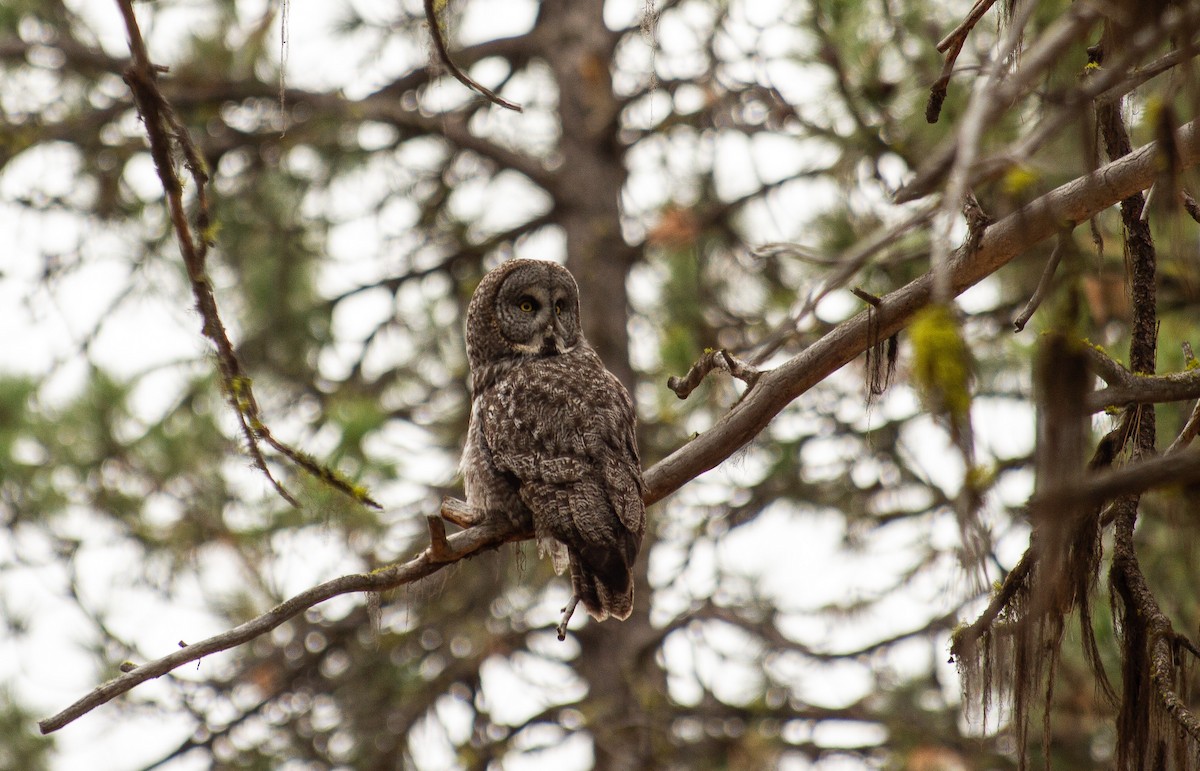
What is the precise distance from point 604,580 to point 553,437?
53cm

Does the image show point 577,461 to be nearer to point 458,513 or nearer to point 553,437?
point 553,437

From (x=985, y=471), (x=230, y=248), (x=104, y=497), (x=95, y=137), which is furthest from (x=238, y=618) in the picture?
(x=985, y=471)

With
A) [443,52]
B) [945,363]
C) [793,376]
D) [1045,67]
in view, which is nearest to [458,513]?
[793,376]

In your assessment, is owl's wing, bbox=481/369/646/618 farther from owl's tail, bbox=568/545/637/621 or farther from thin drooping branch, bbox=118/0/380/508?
thin drooping branch, bbox=118/0/380/508

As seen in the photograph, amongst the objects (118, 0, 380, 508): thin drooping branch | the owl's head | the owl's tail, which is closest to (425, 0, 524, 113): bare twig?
(118, 0, 380, 508): thin drooping branch

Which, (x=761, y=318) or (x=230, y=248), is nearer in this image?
(x=761, y=318)

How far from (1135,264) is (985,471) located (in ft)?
4.77

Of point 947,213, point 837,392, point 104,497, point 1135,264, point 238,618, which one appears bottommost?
point 947,213

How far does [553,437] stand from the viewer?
160 inches

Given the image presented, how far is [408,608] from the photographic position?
3324 millimetres

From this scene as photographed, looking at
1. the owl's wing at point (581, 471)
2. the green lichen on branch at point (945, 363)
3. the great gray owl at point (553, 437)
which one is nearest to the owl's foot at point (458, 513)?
the great gray owl at point (553, 437)

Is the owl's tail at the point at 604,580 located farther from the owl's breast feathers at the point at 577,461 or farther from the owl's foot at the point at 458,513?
the owl's foot at the point at 458,513

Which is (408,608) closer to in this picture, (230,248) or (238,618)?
(238,618)

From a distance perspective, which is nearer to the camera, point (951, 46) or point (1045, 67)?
point (1045, 67)
